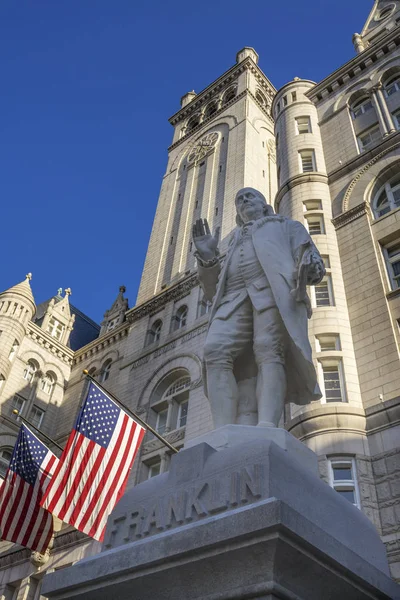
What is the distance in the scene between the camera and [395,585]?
4.51 m

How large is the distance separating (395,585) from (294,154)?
26671mm

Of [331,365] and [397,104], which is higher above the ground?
[397,104]

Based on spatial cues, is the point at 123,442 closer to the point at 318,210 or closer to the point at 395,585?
the point at 395,585

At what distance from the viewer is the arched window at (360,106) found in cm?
2994

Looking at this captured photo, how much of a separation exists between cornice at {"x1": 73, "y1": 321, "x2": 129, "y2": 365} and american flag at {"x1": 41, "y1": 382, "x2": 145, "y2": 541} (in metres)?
20.4

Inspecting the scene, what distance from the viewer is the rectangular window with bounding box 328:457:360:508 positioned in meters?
15.8

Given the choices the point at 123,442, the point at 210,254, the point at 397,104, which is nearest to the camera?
the point at 210,254

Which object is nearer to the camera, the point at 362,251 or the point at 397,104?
the point at 362,251

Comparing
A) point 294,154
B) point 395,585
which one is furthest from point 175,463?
point 294,154

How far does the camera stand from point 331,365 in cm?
1962

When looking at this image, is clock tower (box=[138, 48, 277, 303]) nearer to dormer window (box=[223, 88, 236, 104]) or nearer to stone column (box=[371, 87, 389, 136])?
dormer window (box=[223, 88, 236, 104])

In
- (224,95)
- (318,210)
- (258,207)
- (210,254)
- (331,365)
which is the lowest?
(210,254)

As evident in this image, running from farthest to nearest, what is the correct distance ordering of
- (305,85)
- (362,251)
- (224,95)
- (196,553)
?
(224,95) < (305,85) < (362,251) < (196,553)

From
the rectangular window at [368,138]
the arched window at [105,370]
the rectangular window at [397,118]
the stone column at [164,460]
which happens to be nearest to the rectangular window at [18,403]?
the arched window at [105,370]
